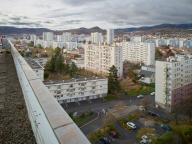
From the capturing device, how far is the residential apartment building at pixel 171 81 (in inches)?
405

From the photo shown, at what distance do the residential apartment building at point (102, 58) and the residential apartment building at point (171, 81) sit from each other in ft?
17.4

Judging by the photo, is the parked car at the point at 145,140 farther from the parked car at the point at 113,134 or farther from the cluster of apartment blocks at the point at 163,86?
the cluster of apartment blocks at the point at 163,86

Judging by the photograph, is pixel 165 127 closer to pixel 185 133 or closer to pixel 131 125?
pixel 131 125

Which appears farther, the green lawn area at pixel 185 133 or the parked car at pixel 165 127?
Result: the parked car at pixel 165 127

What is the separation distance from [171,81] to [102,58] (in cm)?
740

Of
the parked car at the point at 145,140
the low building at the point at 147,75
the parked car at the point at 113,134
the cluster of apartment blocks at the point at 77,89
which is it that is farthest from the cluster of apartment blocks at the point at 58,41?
the parked car at the point at 145,140

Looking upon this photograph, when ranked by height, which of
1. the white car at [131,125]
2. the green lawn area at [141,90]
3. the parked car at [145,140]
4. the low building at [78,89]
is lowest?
the parked car at [145,140]

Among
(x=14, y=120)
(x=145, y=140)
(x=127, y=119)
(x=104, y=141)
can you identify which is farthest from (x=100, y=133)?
(x=14, y=120)

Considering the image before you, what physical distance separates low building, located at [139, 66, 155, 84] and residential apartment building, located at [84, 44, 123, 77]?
135 centimetres

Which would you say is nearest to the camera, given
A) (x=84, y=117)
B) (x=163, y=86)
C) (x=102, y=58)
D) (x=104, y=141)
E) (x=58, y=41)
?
(x=104, y=141)

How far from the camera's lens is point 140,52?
2200 cm

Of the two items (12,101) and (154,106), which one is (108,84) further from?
(12,101)

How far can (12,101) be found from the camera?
1.98 m

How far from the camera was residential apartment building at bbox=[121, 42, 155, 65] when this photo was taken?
21.1 m
